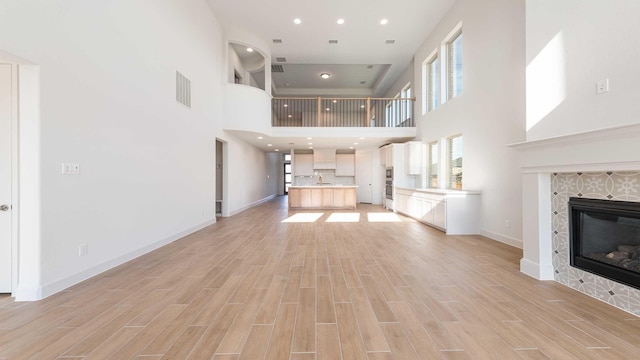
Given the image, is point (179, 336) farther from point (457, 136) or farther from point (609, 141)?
point (457, 136)

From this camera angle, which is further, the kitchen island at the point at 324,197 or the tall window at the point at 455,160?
the kitchen island at the point at 324,197

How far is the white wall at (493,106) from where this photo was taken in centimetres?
416

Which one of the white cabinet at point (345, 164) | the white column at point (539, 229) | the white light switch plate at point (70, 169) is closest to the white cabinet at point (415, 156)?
the white cabinet at point (345, 164)

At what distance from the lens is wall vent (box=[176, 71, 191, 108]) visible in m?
4.90

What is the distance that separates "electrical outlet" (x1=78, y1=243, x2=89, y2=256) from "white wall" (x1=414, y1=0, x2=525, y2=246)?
5.75 metres

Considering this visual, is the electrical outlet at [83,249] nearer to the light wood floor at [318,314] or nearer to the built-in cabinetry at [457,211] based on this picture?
the light wood floor at [318,314]

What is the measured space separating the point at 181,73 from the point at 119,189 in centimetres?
262

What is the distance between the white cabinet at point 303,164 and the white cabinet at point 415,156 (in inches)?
196

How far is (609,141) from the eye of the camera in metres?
2.25

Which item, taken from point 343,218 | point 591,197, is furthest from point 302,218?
point 591,197

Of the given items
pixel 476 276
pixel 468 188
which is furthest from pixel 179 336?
pixel 468 188

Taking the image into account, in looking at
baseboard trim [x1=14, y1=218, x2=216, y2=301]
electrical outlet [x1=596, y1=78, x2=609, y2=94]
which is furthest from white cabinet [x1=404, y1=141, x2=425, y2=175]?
baseboard trim [x1=14, y1=218, x2=216, y2=301]

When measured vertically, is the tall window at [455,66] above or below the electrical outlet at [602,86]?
above

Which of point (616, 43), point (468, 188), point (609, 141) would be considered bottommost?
point (468, 188)
